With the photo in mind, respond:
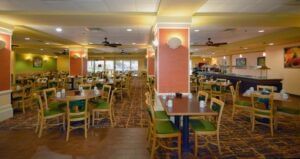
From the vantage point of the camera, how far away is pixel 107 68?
23.2m

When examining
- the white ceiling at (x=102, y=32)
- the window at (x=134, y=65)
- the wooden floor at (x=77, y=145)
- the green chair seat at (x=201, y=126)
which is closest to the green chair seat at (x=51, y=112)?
the wooden floor at (x=77, y=145)

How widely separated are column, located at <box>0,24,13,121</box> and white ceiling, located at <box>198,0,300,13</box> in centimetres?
517

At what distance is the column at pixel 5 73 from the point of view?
5.43m

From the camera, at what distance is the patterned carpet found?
11.3ft

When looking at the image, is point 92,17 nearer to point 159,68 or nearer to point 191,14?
point 159,68

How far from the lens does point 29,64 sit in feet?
57.4

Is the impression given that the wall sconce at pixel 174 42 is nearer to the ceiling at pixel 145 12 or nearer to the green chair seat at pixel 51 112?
the ceiling at pixel 145 12

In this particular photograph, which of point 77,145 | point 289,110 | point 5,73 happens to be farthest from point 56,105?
point 289,110

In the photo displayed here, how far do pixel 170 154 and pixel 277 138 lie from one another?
2363 millimetres

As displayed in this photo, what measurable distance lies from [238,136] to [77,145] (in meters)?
3.20

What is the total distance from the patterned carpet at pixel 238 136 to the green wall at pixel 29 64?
11865 millimetres

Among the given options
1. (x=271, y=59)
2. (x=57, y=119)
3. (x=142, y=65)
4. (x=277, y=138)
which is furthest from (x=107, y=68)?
(x=277, y=138)

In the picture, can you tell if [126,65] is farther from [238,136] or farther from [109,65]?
[238,136]

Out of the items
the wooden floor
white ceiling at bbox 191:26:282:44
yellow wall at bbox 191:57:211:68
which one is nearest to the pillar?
the wooden floor
